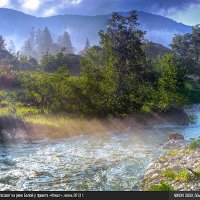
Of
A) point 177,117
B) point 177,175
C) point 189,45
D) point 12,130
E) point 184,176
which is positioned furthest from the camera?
point 189,45

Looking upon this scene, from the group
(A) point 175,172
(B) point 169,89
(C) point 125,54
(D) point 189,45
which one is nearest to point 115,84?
(C) point 125,54

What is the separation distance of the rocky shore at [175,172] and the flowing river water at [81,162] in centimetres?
85

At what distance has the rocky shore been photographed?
46.6 feet

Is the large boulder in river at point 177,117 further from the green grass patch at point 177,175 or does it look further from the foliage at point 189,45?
the foliage at point 189,45

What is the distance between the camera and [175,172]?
16.4 meters

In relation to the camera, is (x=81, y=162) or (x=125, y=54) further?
(x=125, y=54)

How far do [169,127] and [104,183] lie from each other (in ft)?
71.6

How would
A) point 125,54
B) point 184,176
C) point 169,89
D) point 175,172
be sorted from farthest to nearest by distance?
point 125,54 < point 169,89 < point 175,172 < point 184,176

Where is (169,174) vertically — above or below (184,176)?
below

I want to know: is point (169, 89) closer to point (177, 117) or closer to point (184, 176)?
point (177, 117)

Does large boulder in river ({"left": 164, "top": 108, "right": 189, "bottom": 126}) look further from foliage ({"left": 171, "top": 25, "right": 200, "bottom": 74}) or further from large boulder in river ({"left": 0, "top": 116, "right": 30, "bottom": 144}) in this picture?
foliage ({"left": 171, "top": 25, "right": 200, "bottom": 74})

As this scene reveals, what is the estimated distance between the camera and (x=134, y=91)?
132ft

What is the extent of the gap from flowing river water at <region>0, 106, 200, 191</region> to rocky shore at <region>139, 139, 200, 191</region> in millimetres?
849

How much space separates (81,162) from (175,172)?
6980 mm
